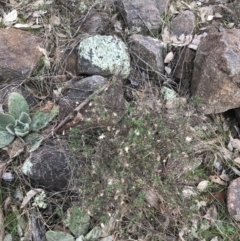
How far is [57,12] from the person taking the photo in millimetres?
3135

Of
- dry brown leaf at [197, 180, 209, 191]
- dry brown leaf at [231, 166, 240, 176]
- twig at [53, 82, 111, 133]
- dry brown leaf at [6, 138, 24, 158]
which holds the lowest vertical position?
dry brown leaf at [197, 180, 209, 191]

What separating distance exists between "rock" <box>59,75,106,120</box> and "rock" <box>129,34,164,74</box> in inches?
15.2

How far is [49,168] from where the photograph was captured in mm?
2422

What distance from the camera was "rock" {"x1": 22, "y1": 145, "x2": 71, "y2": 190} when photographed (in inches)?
95.4

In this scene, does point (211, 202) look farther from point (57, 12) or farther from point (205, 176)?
point (57, 12)

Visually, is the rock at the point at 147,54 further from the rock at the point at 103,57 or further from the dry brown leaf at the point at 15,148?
the dry brown leaf at the point at 15,148

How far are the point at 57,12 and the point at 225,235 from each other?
A: 1.95 metres

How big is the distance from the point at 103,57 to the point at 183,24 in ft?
2.54

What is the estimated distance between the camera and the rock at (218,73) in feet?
8.58

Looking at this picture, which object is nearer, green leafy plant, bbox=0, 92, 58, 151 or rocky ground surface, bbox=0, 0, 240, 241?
rocky ground surface, bbox=0, 0, 240, 241

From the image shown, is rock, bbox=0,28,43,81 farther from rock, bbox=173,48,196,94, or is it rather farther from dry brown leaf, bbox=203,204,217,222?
dry brown leaf, bbox=203,204,217,222

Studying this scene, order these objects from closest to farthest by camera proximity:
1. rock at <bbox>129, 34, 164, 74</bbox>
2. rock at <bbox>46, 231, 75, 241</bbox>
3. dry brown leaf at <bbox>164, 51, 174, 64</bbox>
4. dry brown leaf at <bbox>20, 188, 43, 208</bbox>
→ rock at <bbox>46, 231, 75, 241</bbox>
dry brown leaf at <bbox>20, 188, 43, 208</bbox>
rock at <bbox>129, 34, 164, 74</bbox>
dry brown leaf at <bbox>164, 51, 174, 64</bbox>

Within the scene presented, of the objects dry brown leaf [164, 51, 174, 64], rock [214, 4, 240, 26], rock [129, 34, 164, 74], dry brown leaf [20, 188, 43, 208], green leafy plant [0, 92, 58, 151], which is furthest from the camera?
rock [214, 4, 240, 26]

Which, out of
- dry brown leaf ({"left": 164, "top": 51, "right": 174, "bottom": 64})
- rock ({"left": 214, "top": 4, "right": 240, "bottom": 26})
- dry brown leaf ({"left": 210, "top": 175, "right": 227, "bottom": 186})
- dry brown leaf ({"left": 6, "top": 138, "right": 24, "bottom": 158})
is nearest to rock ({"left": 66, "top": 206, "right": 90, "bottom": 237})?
dry brown leaf ({"left": 6, "top": 138, "right": 24, "bottom": 158})
